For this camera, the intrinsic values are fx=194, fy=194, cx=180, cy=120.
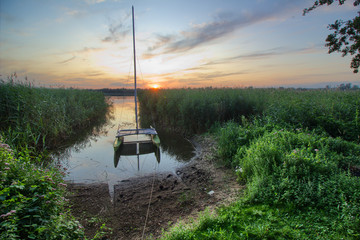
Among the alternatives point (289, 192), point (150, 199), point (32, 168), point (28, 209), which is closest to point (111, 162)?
point (150, 199)

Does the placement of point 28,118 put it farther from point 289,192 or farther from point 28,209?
point 289,192

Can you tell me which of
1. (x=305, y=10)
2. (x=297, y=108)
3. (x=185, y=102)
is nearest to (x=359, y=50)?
(x=305, y=10)

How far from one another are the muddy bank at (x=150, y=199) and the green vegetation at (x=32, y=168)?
49 centimetres

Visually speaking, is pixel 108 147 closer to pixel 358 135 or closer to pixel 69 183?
pixel 69 183

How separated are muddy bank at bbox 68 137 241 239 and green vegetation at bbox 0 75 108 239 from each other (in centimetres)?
49

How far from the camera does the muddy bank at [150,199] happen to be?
3.88 metres

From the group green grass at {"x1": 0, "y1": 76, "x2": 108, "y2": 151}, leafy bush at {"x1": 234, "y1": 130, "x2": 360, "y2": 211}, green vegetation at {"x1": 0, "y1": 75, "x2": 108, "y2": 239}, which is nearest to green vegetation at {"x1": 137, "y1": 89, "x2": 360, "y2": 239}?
leafy bush at {"x1": 234, "y1": 130, "x2": 360, "y2": 211}

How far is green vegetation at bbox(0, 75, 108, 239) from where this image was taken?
8.54ft

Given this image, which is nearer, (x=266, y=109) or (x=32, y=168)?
(x=32, y=168)

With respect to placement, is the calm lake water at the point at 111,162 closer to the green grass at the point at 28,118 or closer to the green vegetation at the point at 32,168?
the green vegetation at the point at 32,168

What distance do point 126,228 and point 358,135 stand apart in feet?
25.6

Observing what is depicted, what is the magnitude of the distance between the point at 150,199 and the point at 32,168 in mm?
2660

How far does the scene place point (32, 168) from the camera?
404 cm

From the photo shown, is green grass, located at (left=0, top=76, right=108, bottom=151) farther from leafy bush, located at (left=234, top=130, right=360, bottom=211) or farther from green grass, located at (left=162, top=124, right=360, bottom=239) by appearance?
leafy bush, located at (left=234, top=130, right=360, bottom=211)
